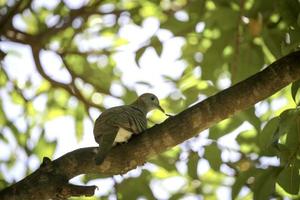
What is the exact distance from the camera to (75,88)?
5207 mm

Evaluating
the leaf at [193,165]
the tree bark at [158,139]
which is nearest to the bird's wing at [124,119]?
the tree bark at [158,139]

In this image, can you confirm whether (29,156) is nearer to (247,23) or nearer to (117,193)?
(117,193)

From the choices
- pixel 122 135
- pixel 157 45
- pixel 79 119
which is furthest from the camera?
pixel 79 119

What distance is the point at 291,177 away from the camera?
329 cm

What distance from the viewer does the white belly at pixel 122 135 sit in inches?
141

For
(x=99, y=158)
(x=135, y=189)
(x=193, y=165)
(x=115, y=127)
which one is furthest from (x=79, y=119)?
(x=99, y=158)

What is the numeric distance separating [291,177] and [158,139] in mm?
742

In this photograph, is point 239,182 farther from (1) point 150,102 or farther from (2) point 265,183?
(1) point 150,102

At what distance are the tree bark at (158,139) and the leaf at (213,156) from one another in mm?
736

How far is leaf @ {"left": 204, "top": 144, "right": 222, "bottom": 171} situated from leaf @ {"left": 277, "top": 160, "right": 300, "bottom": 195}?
2.28 feet

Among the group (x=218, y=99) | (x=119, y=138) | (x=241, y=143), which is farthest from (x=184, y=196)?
(x=218, y=99)

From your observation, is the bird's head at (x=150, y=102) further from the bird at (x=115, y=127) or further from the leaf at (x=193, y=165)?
the leaf at (x=193, y=165)

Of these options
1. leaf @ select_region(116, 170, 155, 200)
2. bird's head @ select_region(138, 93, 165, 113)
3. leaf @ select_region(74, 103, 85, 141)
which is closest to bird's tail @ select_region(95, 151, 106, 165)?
leaf @ select_region(116, 170, 155, 200)

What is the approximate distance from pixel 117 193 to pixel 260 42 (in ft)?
5.09
